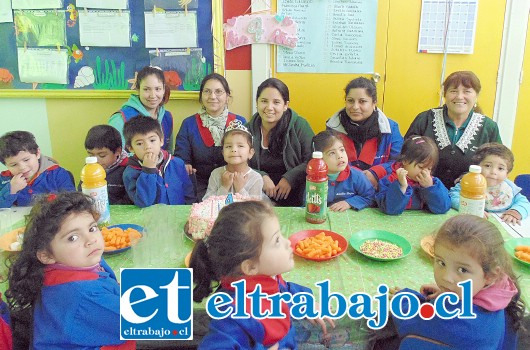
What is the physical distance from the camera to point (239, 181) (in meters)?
2.21

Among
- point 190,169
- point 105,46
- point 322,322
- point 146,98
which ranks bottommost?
point 322,322

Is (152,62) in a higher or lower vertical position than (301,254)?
higher

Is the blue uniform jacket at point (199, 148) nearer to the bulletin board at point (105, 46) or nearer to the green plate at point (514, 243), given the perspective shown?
the bulletin board at point (105, 46)

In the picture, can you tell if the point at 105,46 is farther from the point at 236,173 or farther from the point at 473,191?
the point at 473,191

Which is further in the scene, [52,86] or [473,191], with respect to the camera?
[52,86]

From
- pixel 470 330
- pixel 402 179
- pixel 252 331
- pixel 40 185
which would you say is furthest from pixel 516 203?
pixel 40 185

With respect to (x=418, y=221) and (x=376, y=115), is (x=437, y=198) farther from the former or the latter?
(x=376, y=115)

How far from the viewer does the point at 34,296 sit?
1.24 meters

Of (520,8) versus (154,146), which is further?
(520,8)

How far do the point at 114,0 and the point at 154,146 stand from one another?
154 centimetres

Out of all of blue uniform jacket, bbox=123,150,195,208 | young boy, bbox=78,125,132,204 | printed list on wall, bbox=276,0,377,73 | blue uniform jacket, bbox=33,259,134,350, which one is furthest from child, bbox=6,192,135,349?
printed list on wall, bbox=276,0,377,73

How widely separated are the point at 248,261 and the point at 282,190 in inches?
56.5

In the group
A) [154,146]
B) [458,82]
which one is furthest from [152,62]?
[458,82]

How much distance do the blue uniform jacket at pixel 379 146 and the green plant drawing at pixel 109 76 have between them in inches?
62.8
